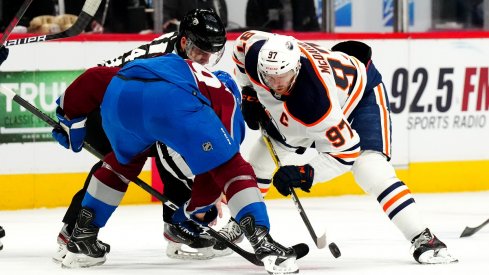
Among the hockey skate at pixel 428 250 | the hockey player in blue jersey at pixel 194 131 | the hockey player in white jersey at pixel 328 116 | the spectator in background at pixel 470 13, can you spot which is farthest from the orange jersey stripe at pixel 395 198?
the spectator in background at pixel 470 13

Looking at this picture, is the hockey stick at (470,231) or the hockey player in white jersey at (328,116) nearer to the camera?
the hockey player in white jersey at (328,116)

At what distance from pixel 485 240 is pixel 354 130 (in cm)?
111

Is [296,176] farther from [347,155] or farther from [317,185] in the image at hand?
[317,185]

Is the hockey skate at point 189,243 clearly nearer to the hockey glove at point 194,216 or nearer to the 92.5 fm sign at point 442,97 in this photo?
the hockey glove at point 194,216

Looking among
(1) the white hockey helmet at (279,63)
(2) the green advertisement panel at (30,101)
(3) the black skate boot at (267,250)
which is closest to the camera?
(3) the black skate boot at (267,250)

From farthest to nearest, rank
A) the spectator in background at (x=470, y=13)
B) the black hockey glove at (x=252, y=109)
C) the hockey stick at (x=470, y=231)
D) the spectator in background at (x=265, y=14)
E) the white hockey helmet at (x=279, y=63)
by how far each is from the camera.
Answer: the spectator in background at (x=470, y=13) < the spectator in background at (x=265, y=14) < the hockey stick at (x=470, y=231) < the black hockey glove at (x=252, y=109) < the white hockey helmet at (x=279, y=63)

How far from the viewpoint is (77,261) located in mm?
4691

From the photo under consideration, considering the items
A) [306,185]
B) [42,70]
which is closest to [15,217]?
[42,70]

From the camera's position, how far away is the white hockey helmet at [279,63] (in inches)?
178

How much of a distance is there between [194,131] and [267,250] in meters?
0.46

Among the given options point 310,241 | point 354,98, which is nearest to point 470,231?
point 310,241

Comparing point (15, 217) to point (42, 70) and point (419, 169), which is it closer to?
point (42, 70)

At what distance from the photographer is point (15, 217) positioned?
6.42m

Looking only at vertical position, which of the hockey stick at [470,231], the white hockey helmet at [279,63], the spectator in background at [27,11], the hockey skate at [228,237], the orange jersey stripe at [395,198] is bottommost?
the hockey stick at [470,231]
